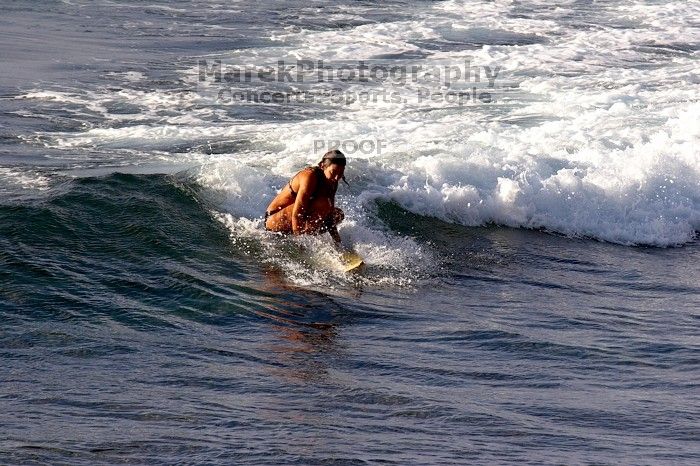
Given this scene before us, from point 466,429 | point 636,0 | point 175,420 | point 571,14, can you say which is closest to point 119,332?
point 175,420

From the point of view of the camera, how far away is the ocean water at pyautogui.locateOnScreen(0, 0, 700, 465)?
6.08 metres

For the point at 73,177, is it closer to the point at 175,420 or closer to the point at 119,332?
the point at 119,332

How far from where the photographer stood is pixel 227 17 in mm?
21906

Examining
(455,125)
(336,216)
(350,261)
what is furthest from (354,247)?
(455,125)

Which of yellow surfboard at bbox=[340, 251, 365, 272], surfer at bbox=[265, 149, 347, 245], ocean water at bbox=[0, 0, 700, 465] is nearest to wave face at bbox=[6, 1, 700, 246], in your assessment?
ocean water at bbox=[0, 0, 700, 465]

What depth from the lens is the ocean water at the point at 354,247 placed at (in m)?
6.08

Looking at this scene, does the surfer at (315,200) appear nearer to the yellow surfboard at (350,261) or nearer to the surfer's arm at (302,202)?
the surfer's arm at (302,202)

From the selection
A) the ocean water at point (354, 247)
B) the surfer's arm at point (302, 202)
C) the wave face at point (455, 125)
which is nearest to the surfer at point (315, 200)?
the surfer's arm at point (302, 202)

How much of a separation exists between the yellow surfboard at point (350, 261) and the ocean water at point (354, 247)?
0.12 meters

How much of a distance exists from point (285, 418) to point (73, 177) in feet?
19.9

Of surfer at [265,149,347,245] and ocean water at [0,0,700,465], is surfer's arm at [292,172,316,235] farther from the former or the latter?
ocean water at [0,0,700,465]

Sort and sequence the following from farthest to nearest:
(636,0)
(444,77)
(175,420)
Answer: (636,0) → (444,77) → (175,420)

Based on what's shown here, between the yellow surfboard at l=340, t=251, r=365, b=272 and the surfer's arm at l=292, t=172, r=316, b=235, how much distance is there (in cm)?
48

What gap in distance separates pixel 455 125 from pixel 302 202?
211 inches
